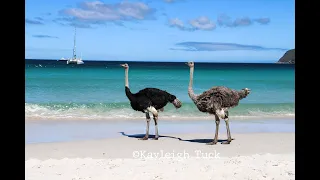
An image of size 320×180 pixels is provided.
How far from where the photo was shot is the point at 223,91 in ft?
28.1

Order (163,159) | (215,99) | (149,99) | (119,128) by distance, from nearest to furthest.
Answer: (163,159) < (215,99) < (149,99) < (119,128)

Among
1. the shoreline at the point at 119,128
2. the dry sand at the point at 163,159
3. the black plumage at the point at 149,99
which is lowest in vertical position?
the dry sand at the point at 163,159

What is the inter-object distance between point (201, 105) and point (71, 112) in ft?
28.1

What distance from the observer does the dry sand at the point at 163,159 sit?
5734mm

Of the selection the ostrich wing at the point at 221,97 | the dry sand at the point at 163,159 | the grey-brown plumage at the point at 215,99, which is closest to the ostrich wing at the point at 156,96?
the dry sand at the point at 163,159

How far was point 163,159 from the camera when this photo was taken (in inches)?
275

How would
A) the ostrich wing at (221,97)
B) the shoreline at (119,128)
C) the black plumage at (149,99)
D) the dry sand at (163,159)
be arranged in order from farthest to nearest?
the shoreline at (119,128) → the black plumage at (149,99) → the ostrich wing at (221,97) → the dry sand at (163,159)

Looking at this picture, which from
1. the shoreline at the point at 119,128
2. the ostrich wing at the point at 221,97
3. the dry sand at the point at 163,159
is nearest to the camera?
the dry sand at the point at 163,159

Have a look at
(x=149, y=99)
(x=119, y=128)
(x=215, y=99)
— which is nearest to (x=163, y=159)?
(x=215, y=99)

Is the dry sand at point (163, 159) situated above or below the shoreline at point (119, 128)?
below

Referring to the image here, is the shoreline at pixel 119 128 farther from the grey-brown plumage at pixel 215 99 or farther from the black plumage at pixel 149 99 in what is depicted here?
the grey-brown plumage at pixel 215 99

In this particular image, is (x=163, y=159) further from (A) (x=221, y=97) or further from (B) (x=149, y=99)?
(B) (x=149, y=99)
